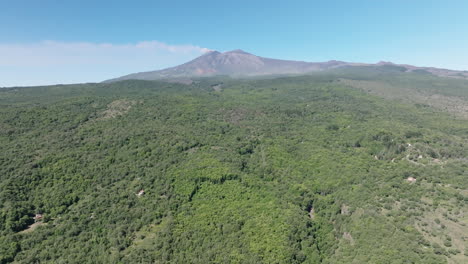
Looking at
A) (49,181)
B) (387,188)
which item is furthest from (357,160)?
(49,181)

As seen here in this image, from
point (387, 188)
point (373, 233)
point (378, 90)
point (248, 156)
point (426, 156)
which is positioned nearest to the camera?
point (373, 233)

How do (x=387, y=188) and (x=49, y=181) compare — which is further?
(x=49, y=181)

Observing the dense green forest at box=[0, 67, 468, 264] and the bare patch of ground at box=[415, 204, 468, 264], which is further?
the dense green forest at box=[0, 67, 468, 264]

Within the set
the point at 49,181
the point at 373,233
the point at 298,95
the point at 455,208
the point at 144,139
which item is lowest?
the point at 373,233

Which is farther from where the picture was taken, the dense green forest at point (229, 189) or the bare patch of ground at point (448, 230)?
the dense green forest at point (229, 189)

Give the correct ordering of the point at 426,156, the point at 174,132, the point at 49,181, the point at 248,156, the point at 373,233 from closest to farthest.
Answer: the point at 373,233 < the point at 49,181 < the point at 426,156 < the point at 248,156 < the point at 174,132

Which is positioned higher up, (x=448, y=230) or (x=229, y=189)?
(x=229, y=189)

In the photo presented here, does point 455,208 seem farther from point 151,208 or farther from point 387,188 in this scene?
point 151,208

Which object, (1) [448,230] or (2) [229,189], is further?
(2) [229,189]
